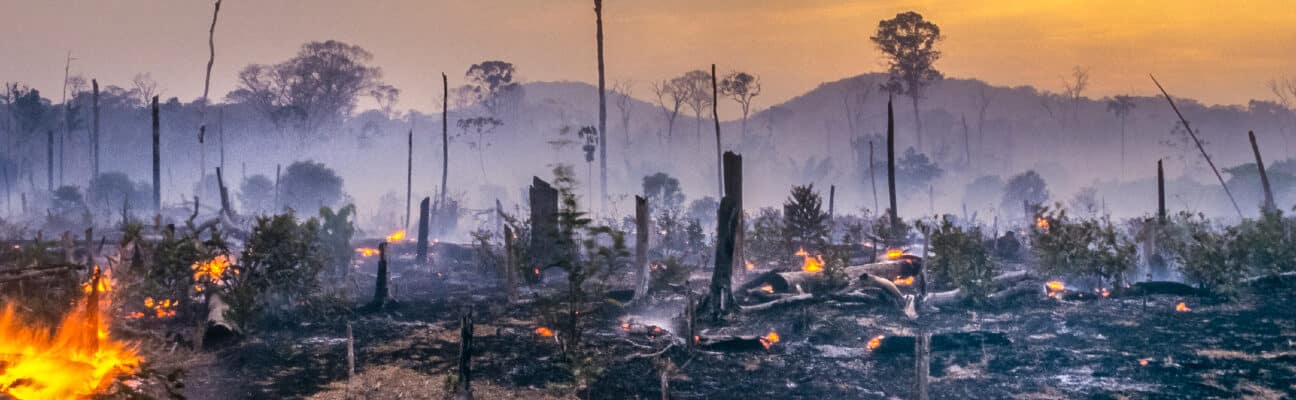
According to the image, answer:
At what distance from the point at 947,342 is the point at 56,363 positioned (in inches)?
472

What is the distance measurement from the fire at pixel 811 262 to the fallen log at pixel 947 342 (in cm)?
667

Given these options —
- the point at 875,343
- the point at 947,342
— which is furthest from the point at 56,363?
the point at 947,342

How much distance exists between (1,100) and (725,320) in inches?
3751

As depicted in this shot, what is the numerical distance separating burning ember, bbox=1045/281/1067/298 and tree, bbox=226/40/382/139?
66.0 m

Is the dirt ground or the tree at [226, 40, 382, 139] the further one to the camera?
the tree at [226, 40, 382, 139]

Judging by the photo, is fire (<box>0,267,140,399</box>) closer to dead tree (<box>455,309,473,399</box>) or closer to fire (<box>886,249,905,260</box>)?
dead tree (<box>455,309,473,399</box>)

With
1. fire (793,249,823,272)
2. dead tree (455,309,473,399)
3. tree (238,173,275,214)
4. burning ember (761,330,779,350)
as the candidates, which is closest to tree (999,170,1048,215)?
fire (793,249,823,272)

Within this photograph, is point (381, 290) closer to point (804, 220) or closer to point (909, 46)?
point (804, 220)

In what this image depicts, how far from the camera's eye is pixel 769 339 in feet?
47.2

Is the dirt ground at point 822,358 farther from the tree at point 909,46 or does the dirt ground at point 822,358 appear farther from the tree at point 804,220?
the tree at point 909,46

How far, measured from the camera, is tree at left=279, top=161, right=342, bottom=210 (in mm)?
54719

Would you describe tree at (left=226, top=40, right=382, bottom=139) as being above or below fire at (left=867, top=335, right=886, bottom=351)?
above

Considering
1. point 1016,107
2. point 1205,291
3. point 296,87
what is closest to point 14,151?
point 296,87

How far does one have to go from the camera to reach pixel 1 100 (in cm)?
8400
